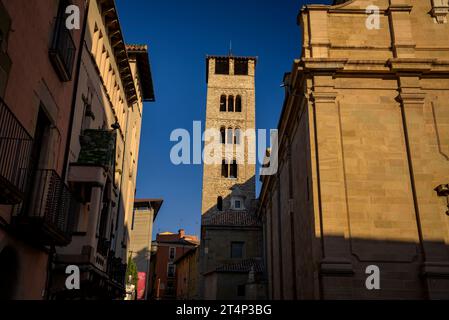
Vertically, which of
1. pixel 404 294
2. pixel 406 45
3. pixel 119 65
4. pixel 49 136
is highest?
pixel 119 65

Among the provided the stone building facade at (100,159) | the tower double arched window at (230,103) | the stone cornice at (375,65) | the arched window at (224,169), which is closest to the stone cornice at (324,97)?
the stone cornice at (375,65)

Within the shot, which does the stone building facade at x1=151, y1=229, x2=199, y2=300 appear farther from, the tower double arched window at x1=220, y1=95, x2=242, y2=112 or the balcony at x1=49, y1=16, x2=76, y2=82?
the balcony at x1=49, y1=16, x2=76, y2=82

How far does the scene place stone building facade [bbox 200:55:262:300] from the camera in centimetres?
3831

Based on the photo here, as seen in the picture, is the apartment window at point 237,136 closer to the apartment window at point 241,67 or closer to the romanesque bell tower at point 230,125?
the romanesque bell tower at point 230,125

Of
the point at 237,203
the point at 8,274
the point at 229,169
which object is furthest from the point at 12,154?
the point at 229,169

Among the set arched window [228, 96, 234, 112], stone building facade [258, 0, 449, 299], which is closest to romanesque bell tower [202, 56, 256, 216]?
arched window [228, 96, 234, 112]

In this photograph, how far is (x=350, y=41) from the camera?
1669cm

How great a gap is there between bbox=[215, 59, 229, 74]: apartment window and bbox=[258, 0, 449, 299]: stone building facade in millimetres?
36585

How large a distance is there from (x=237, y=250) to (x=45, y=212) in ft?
108

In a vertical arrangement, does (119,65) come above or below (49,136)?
above

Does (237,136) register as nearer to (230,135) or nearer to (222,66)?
(230,135)
